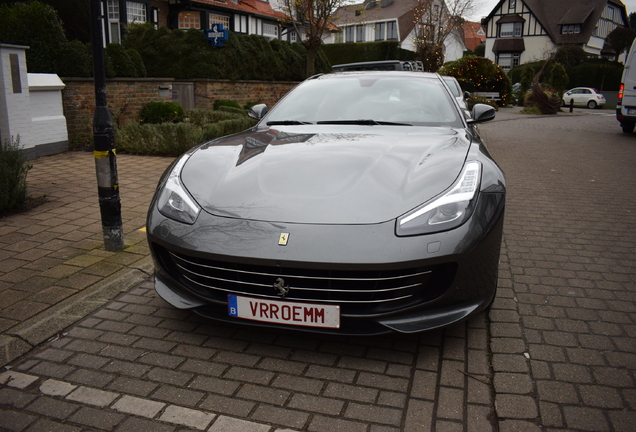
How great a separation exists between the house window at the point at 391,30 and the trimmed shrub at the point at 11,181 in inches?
2338

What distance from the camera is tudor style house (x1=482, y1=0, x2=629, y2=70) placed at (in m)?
59.6

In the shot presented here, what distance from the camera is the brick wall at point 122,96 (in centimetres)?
974

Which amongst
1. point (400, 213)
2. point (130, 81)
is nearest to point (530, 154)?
point (130, 81)

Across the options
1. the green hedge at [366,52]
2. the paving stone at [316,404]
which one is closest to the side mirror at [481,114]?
the paving stone at [316,404]

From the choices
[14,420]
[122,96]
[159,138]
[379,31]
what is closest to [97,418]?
[14,420]

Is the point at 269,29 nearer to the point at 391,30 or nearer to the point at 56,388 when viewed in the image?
the point at 391,30

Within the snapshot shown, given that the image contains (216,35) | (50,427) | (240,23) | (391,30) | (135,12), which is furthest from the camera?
(391,30)

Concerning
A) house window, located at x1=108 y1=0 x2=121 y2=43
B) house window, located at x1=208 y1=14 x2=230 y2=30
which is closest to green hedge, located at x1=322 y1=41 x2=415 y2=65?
house window, located at x1=208 y1=14 x2=230 y2=30

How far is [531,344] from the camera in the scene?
295 centimetres

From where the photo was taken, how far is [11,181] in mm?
5195

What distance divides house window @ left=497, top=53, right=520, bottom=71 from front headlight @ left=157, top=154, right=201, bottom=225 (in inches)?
2567

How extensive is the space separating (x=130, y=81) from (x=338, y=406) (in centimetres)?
1057

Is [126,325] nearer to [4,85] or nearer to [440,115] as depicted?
[440,115]

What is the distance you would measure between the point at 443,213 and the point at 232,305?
1.15 metres
